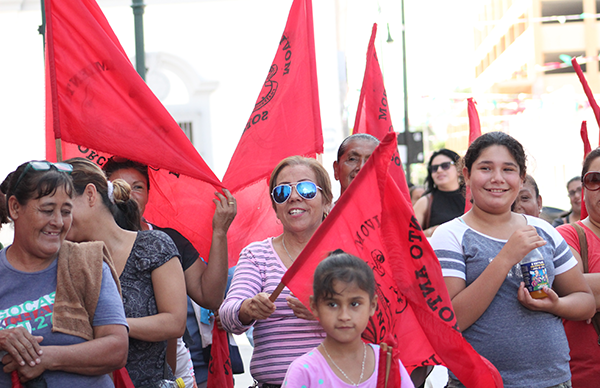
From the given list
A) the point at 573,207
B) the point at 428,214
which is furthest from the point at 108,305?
the point at 573,207

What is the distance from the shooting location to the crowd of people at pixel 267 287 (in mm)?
2529

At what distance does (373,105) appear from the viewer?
494 centimetres

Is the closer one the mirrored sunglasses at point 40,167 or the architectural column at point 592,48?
the mirrored sunglasses at point 40,167

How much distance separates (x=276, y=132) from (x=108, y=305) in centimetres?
232

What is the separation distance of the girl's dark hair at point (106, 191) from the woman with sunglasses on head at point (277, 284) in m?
0.61

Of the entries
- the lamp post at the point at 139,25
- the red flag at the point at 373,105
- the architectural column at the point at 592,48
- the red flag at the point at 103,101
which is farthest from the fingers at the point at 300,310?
the architectural column at the point at 592,48

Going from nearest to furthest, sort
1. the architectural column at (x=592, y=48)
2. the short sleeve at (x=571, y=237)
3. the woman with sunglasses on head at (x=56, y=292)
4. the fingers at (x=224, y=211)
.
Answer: the woman with sunglasses on head at (x=56, y=292) → the short sleeve at (x=571, y=237) → the fingers at (x=224, y=211) → the architectural column at (x=592, y=48)

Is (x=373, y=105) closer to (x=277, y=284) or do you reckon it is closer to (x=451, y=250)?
(x=451, y=250)

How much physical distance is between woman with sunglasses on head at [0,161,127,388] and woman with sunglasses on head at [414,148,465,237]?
4.16 m

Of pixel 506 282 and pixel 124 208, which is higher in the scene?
pixel 124 208

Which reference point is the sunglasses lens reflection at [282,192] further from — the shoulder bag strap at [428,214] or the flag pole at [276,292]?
the shoulder bag strap at [428,214]

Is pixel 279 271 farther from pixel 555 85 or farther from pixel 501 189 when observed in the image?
pixel 555 85

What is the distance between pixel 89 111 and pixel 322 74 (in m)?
8.35

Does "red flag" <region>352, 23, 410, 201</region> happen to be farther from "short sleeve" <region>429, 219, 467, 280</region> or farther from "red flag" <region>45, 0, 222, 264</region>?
"short sleeve" <region>429, 219, 467, 280</region>
